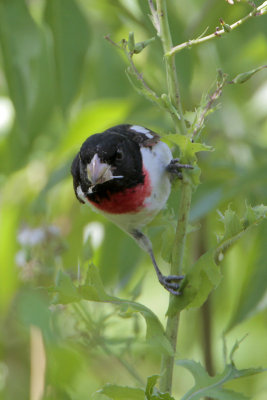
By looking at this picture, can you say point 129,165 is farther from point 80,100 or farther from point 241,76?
A: point 80,100

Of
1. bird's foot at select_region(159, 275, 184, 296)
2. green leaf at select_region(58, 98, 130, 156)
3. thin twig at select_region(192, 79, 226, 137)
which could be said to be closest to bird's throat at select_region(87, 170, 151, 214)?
bird's foot at select_region(159, 275, 184, 296)

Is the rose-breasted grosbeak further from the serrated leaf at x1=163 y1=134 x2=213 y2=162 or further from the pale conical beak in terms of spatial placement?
the serrated leaf at x1=163 y1=134 x2=213 y2=162

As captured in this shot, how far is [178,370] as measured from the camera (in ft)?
7.26

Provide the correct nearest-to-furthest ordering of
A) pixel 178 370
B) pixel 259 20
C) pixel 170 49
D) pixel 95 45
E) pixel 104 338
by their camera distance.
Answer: pixel 170 49 → pixel 104 338 → pixel 259 20 → pixel 95 45 → pixel 178 370

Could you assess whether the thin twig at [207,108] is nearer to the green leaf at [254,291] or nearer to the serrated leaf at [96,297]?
the serrated leaf at [96,297]

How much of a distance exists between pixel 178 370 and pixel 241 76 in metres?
1.56

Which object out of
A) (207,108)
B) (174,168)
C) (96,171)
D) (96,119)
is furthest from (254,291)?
(96,119)

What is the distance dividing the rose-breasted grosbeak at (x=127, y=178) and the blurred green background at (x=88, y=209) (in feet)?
0.15

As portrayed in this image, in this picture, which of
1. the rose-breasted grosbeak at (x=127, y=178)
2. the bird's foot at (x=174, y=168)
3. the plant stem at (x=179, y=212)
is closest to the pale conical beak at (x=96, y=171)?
the rose-breasted grosbeak at (x=127, y=178)

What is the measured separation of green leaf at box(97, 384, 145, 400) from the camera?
878 millimetres

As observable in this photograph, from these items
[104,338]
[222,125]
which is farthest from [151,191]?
[222,125]

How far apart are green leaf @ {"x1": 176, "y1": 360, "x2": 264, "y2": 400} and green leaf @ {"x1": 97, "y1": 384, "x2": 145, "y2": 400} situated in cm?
7

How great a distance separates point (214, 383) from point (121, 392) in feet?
0.48

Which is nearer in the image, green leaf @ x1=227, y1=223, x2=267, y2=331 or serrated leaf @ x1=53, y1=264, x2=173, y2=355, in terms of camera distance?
serrated leaf @ x1=53, y1=264, x2=173, y2=355
